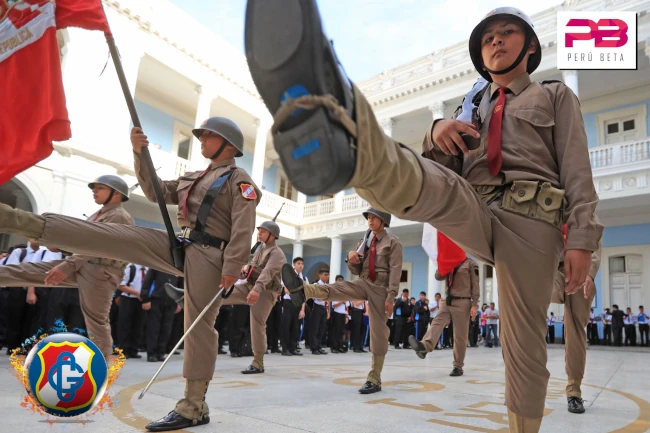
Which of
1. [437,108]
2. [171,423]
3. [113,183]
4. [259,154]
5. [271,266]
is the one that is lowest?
[171,423]

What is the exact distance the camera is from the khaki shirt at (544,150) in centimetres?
185

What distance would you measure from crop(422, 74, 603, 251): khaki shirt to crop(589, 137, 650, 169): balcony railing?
46.5ft

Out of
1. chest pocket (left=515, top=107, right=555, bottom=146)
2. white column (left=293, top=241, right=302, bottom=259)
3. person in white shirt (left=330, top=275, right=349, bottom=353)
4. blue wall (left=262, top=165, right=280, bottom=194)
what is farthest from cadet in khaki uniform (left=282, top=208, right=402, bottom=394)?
blue wall (left=262, top=165, right=280, bottom=194)

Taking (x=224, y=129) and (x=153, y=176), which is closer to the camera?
(x=153, y=176)

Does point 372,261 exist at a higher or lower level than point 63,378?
higher

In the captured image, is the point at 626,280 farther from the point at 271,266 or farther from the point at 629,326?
the point at 271,266

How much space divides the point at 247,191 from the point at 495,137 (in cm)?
164

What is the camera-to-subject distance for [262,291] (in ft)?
18.0

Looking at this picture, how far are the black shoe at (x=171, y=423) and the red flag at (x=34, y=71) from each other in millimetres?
1763

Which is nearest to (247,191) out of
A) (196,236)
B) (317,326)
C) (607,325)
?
(196,236)

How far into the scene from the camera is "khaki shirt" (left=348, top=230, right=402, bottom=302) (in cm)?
464

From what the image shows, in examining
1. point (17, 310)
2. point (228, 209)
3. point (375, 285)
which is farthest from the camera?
point (17, 310)

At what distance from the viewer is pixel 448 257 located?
18.6 ft

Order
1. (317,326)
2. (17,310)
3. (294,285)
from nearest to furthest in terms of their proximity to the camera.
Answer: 1. (294,285)
2. (17,310)
3. (317,326)
